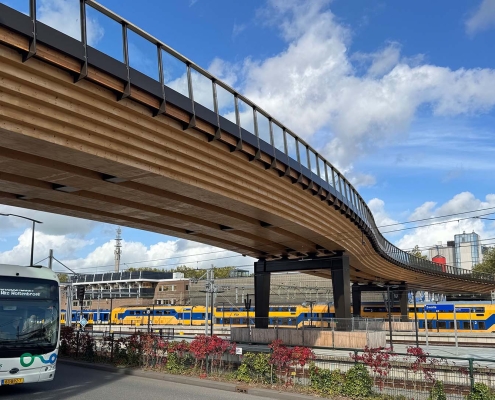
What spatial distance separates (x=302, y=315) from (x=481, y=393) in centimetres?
4316

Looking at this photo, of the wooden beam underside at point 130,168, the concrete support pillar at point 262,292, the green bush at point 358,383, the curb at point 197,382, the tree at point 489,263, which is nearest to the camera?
the wooden beam underside at point 130,168

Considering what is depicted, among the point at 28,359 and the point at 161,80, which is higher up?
the point at 161,80

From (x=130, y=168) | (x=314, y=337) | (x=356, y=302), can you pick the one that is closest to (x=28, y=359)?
(x=130, y=168)

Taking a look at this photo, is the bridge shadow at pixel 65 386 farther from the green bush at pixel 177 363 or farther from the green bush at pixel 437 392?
the green bush at pixel 437 392

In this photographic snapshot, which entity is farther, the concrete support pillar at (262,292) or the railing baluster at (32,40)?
the concrete support pillar at (262,292)

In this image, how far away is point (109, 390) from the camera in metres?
14.2

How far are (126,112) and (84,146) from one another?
1.47 m

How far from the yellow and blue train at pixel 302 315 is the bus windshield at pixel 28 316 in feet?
74.5

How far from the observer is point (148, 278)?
312 ft

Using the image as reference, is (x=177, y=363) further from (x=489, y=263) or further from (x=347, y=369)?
(x=489, y=263)

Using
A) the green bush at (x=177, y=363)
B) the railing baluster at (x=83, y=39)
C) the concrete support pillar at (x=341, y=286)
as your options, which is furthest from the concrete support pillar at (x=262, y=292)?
the railing baluster at (x=83, y=39)

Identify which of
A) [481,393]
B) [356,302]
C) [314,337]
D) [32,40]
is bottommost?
[314,337]

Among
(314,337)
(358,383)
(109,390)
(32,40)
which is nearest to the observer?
(32,40)

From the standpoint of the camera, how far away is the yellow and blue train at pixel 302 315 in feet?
144
